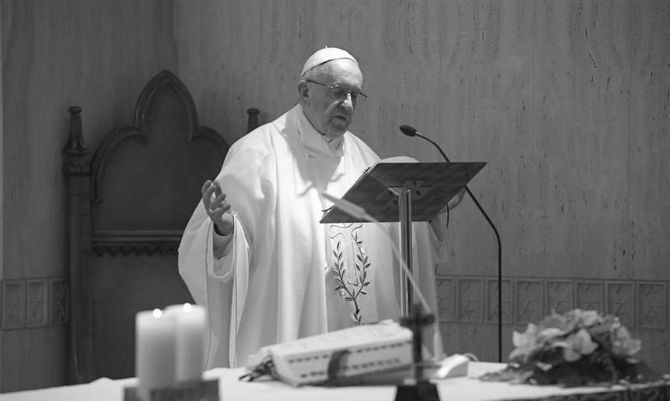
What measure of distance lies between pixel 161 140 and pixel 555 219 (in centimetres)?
247

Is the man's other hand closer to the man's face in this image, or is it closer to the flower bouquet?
the man's face

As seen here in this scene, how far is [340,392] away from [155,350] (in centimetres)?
82

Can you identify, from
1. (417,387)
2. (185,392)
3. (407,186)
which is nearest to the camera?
(185,392)

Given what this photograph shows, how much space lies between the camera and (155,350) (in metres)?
2.72

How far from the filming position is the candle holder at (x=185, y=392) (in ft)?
9.20

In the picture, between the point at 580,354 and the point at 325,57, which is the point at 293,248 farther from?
the point at 580,354

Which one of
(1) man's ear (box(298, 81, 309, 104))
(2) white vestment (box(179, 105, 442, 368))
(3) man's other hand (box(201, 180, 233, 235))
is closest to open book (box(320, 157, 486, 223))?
(3) man's other hand (box(201, 180, 233, 235))

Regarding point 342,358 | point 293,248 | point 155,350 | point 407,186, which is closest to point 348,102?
point 293,248

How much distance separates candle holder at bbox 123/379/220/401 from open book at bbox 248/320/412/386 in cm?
49

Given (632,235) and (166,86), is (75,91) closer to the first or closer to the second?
(166,86)

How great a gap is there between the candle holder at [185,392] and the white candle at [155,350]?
4 cm

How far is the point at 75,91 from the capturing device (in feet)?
23.5


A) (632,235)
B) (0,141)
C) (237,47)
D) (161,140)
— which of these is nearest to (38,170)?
(0,141)

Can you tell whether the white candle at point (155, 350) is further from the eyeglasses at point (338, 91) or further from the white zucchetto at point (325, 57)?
the white zucchetto at point (325, 57)
